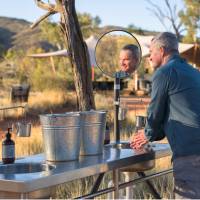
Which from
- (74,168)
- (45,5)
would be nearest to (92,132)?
(74,168)

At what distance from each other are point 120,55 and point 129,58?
0.28 ft

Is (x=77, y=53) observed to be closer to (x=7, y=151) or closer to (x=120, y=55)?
(x=120, y=55)

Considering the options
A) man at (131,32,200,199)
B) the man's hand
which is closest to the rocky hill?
the man's hand

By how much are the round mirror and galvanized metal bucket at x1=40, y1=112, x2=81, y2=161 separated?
1.38 metres

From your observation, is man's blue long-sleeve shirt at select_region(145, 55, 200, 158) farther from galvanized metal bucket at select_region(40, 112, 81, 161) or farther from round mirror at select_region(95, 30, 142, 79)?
round mirror at select_region(95, 30, 142, 79)

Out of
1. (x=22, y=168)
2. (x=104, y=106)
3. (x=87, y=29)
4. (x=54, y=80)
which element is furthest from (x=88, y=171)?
(x=87, y=29)

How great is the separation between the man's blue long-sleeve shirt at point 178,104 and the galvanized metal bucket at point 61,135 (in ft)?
1.63

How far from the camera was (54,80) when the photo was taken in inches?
1025

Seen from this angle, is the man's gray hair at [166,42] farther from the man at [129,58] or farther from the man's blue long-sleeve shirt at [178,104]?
the man at [129,58]

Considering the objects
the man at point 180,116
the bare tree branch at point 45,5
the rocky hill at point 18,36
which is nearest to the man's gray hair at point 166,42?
the man at point 180,116

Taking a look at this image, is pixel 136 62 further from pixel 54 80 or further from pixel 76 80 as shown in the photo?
pixel 54 80

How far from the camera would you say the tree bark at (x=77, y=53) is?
634 centimetres

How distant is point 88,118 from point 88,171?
1.64ft

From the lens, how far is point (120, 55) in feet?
15.7
